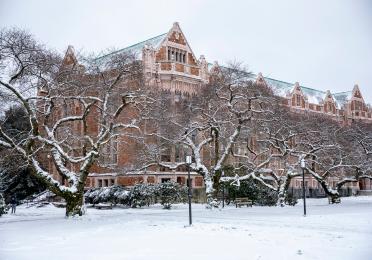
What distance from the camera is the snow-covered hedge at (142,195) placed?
117ft

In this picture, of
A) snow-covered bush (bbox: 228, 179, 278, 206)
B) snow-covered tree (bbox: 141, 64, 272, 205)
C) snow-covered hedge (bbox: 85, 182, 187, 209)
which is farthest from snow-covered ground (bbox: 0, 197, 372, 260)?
snow-covered bush (bbox: 228, 179, 278, 206)

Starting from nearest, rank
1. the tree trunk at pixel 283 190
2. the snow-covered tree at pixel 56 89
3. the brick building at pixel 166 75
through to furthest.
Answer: the snow-covered tree at pixel 56 89 → the tree trunk at pixel 283 190 → the brick building at pixel 166 75

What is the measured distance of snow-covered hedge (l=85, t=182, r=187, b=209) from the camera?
35531mm

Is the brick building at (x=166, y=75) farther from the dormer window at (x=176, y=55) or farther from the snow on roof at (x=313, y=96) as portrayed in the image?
the snow on roof at (x=313, y=96)

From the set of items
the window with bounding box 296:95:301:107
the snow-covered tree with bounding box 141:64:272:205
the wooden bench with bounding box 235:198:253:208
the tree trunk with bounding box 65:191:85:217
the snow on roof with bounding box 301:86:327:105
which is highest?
the snow on roof with bounding box 301:86:327:105

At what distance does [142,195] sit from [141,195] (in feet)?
0.27

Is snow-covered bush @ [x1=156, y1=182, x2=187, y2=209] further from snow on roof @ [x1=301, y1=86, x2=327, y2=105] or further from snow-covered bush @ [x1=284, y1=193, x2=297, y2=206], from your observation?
snow on roof @ [x1=301, y1=86, x2=327, y2=105]

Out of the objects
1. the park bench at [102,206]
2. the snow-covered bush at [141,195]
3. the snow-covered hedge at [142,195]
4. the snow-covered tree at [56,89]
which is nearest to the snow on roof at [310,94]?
the snow-covered hedge at [142,195]

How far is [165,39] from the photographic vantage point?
1841 inches

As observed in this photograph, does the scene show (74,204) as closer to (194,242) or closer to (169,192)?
(194,242)

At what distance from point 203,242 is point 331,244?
144 inches

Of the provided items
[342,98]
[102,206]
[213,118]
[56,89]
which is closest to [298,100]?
[342,98]

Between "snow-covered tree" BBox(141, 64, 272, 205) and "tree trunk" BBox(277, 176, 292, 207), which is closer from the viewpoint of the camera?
"snow-covered tree" BBox(141, 64, 272, 205)

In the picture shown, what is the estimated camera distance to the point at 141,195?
117 ft
